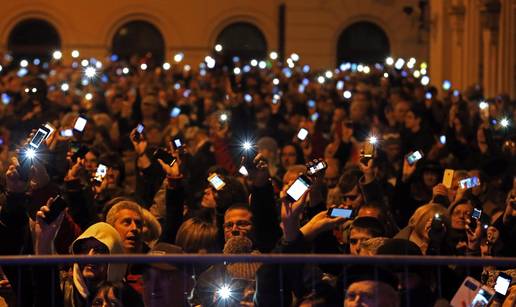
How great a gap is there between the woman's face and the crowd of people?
12 mm

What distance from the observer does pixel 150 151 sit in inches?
539

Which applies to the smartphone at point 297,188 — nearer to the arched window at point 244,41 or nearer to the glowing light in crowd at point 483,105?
the glowing light in crowd at point 483,105

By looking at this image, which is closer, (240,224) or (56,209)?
(56,209)

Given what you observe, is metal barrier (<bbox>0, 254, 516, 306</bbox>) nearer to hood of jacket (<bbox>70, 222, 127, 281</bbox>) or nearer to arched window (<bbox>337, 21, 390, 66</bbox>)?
hood of jacket (<bbox>70, 222, 127, 281</bbox>)

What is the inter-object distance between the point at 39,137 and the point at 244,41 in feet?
118

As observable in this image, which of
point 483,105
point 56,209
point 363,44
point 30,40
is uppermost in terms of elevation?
point 363,44

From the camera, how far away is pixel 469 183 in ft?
36.9

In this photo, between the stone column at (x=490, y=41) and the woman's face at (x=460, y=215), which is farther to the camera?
the stone column at (x=490, y=41)

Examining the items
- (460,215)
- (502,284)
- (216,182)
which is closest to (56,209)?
(502,284)

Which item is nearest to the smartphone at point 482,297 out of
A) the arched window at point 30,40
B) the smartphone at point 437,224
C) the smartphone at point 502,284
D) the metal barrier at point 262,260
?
the metal barrier at point 262,260

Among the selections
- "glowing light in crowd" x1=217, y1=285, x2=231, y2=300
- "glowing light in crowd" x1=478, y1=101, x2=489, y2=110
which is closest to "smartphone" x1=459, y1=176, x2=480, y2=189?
"glowing light in crowd" x1=217, y1=285, x2=231, y2=300

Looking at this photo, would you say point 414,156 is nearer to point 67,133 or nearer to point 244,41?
point 67,133

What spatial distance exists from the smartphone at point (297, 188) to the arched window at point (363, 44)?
3712 cm

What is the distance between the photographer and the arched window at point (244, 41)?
45.2m
